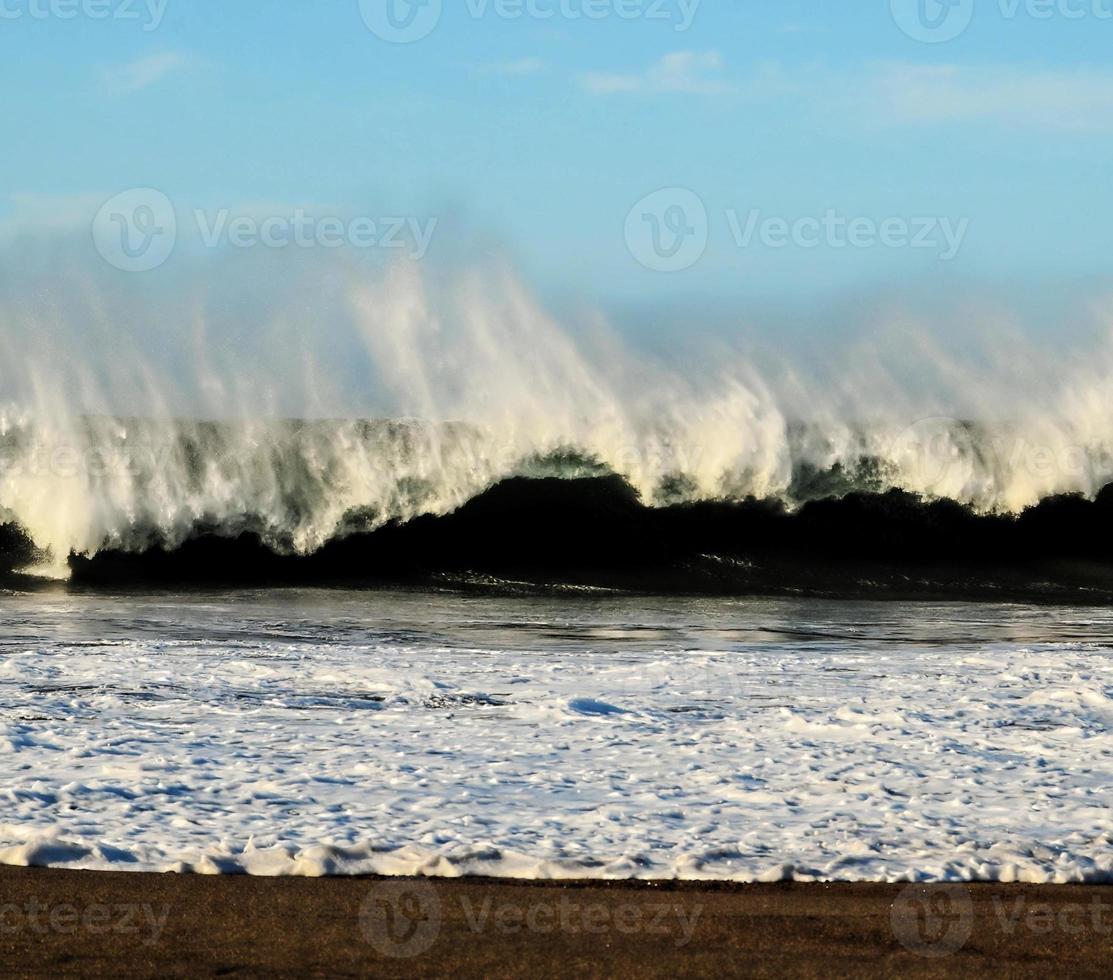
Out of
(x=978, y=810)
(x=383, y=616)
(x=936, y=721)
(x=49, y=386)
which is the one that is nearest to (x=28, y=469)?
(x=49, y=386)

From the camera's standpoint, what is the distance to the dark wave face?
51.7 feet

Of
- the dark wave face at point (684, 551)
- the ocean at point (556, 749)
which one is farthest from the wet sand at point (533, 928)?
the dark wave face at point (684, 551)

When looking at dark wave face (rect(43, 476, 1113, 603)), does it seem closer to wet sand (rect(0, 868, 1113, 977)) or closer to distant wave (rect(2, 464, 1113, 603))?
distant wave (rect(2, 464, 1113, 603))

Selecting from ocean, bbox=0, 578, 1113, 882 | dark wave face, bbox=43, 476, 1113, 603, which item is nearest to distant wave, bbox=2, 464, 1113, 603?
dark wave face, bbox=43, 476, 1113, 603

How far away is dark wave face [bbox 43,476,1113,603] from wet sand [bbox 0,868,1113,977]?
11.0m

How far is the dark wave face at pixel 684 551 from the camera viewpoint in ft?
51.7

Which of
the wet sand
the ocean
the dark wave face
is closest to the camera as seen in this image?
the wet sand

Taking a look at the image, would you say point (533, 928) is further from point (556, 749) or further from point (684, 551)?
point (684, 551)

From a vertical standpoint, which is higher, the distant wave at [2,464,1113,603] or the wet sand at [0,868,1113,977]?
the distant wave at [2,464,1113,603]

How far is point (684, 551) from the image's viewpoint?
16.8 metres

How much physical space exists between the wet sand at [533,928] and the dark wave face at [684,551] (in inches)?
431

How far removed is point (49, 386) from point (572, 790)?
1576 cm

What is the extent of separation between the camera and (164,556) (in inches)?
645

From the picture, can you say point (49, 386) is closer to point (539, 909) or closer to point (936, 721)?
point (936, 721)
